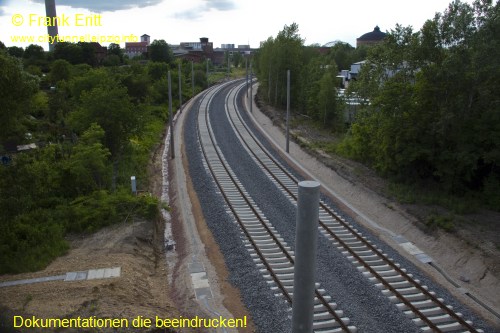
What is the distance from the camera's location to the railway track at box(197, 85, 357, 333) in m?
11.6

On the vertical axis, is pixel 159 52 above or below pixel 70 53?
above

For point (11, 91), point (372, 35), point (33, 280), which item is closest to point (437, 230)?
point (33, 280)

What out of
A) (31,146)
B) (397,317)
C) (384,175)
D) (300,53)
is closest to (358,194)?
(384,175)

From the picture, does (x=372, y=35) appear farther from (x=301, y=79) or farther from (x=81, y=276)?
(x=81, y=276)

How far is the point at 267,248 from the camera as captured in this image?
15812 millimetres

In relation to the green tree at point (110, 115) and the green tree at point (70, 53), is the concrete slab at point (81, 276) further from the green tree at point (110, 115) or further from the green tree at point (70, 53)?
the green tree at point (70, 53)

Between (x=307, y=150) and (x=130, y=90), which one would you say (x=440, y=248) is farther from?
(x=130, y=90)

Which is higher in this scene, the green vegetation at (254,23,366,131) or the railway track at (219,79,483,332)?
the green vegetation at (254,23,366,131)

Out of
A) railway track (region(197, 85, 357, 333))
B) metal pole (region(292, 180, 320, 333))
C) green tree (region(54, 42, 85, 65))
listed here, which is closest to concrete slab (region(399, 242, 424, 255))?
railway track (region(197, 85, 357, 333))

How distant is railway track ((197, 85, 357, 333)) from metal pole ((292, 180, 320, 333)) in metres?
3.83

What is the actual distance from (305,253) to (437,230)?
37.5 ft

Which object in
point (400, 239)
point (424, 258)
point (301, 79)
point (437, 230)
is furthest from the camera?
point (301, 79)

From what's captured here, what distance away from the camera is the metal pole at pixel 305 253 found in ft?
22.8

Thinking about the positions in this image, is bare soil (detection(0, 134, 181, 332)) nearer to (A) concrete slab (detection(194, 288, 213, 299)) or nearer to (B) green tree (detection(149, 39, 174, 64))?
(A) concrete slab (detection(194, 288, 213, 299))
